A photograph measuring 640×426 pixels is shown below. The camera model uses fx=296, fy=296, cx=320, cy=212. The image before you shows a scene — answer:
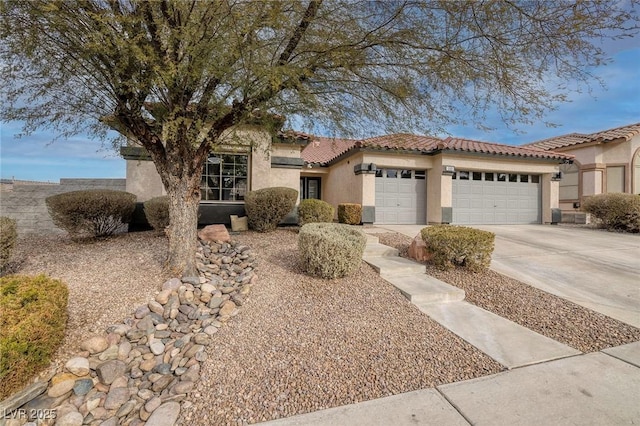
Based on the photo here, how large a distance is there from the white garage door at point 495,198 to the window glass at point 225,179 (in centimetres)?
940

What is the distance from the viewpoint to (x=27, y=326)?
9.04ft

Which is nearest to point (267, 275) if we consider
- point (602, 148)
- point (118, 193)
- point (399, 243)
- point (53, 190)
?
point (399, 243)

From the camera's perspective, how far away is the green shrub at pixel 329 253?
5.16 meters

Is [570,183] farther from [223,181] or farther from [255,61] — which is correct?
[255,61]

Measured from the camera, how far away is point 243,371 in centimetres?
304

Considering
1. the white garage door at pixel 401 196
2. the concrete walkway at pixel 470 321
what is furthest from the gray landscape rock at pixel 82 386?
the white garage door at pixel 401 196

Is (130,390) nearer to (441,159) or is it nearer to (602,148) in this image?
(441,159)

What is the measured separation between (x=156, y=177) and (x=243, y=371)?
8.82 metres

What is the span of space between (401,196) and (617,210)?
25.9 feet

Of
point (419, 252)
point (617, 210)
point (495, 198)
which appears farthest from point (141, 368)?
point (617, 210)

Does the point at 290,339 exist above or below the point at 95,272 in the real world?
below

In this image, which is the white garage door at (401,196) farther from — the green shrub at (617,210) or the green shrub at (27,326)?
the green shrub at (27,326)

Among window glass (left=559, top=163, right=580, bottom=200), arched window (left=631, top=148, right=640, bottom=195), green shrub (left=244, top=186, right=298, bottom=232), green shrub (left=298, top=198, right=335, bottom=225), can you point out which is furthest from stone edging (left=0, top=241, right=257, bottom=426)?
arched window (left=631, top=148, right=640, bottom=195)

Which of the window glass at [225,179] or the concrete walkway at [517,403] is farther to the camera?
the window glass at [225,179]
